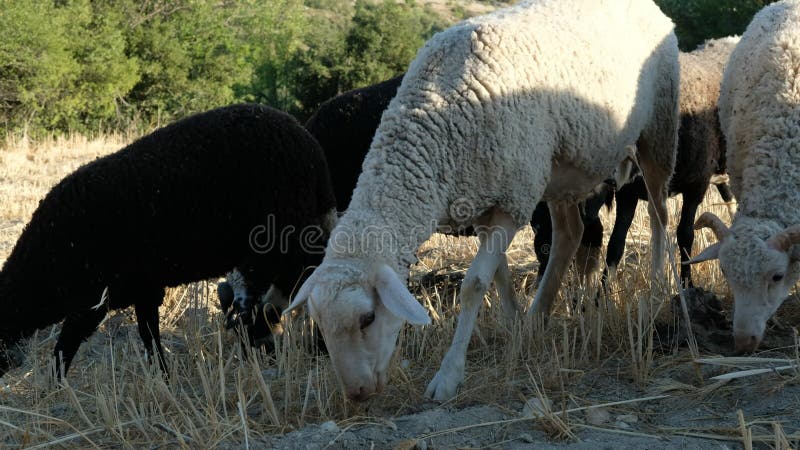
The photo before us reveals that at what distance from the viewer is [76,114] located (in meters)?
22.4

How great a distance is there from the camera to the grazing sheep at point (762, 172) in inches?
189

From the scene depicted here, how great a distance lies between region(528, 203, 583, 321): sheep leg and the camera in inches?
234

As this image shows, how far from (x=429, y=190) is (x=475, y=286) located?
0.64m

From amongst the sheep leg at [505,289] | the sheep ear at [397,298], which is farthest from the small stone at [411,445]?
the sheep leg at [505,289]

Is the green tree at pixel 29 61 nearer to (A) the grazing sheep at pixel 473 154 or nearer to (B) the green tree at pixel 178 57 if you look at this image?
(B) the green tree at pixel 178 57

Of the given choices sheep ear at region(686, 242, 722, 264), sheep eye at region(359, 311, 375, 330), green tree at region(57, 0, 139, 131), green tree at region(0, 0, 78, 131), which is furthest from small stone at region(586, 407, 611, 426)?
green tree at region(57, 0, 139, 131)

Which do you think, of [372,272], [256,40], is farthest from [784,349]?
[256,40]

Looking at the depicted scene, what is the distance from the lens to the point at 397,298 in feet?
13.0

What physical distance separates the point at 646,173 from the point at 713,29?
536 inches

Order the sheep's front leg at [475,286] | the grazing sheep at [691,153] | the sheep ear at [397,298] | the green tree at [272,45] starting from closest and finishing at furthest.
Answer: the sheep ear at [397,298] → the sheep's front leg at [475,286] → the grazing sheep at [691,153] → the green tree at [272,45]

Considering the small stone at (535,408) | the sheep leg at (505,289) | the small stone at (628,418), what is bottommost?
the small stone at (628,418)

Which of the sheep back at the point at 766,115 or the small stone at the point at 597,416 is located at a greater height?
the sheep back at the point at 766,115

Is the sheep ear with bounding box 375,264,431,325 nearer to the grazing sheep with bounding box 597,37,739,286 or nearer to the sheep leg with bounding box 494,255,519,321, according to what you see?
the sheep leg with bounding box 494,255,519,321

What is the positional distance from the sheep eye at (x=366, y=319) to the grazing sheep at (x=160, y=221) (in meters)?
1.61
